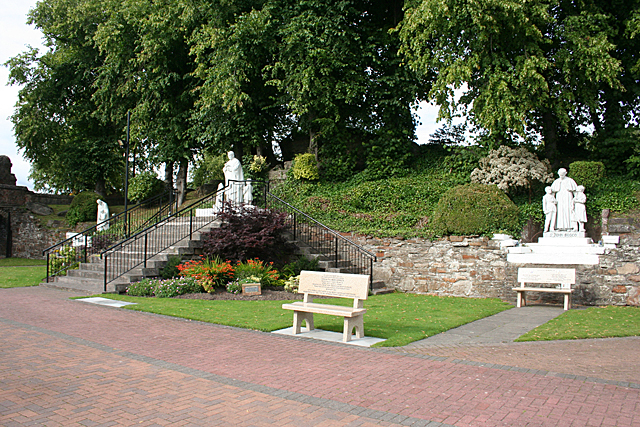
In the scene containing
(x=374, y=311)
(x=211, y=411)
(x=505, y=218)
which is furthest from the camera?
(x=505, y=218)

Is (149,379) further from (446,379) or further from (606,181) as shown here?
(606,181)

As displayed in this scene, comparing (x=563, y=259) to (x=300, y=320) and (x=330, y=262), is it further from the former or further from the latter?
(x=300, y=320)

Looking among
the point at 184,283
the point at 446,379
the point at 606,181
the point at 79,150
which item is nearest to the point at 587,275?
the point at 606,181

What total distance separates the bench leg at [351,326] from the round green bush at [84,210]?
20859 millimetres

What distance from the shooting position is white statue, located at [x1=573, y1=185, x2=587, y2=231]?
11461 millimetres

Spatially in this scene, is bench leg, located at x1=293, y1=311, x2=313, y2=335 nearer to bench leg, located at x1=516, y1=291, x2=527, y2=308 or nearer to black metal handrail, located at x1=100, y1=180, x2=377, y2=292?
bench leg, located at x1=516, y1=291, x2=527, y2=308

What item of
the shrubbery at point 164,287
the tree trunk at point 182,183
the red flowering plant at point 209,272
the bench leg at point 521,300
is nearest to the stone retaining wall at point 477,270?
the bench leg at point 521,300

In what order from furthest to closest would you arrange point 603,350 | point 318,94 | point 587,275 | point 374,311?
point 318,94 < point 587,275 < point 374,311 < point 603,350

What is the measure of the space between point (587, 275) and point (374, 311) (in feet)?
17.8

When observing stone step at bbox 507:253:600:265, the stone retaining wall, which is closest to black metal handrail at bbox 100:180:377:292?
the stone retaining wall

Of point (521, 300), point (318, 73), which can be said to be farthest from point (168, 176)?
point (521, 300)

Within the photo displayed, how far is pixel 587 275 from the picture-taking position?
1120cm

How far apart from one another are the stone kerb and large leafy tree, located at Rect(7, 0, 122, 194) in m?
19.0

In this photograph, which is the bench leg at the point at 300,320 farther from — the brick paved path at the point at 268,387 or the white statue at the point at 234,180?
the white statue at the point at 234,180
